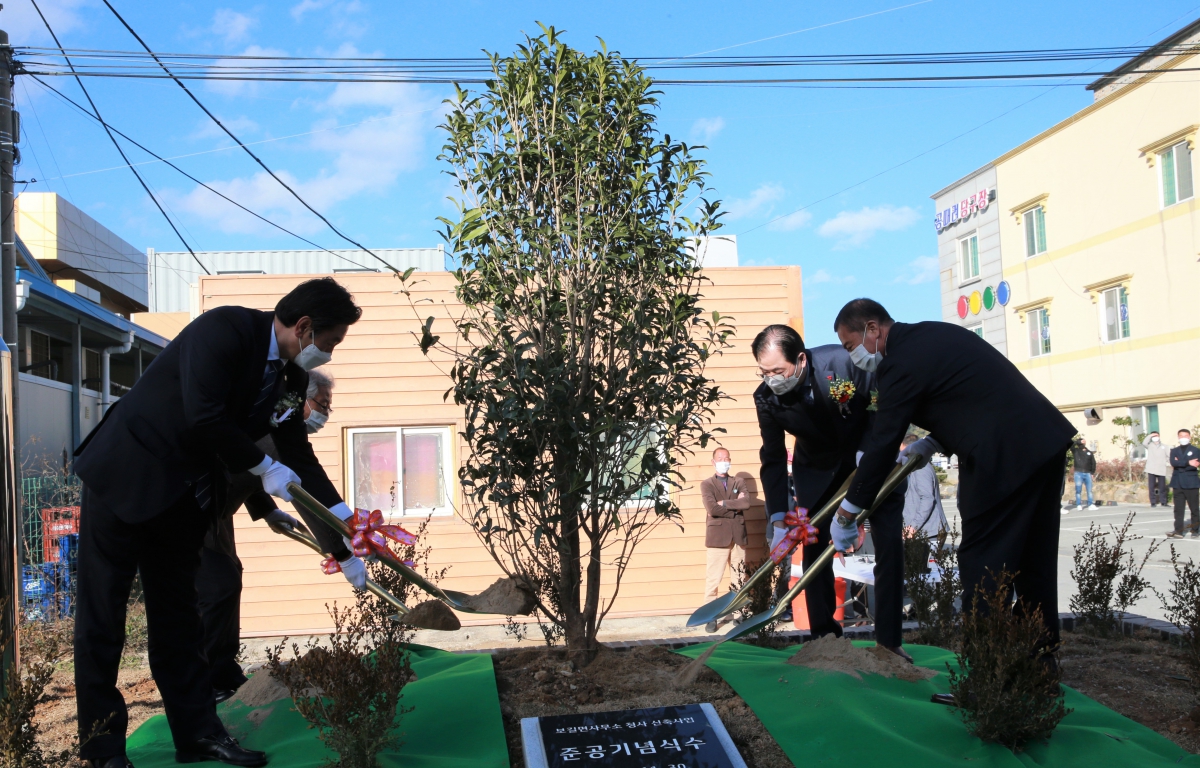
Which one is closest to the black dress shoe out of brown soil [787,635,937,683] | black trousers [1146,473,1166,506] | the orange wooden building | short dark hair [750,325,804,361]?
brown soil [787,635,937,683]

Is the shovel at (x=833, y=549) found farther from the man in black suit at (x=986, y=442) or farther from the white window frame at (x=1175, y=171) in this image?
the white window frame at (x=1175, y=171)

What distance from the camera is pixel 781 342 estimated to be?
467 cm

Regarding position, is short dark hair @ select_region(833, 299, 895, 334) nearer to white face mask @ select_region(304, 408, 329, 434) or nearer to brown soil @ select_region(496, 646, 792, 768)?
brown soil @ select_region(496, 646, 792, 768)

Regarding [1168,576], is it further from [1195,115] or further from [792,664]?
[1195,115]

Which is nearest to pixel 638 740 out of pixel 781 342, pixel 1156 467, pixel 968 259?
pixel 781 342

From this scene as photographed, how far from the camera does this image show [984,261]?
3241cm

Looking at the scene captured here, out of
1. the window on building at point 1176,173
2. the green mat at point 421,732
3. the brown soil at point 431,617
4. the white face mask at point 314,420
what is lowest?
the green mat at point 421,732

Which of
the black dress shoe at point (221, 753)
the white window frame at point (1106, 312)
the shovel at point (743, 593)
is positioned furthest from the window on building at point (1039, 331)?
the black dress shoe at point (221, 753)

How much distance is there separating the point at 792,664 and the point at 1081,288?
2746 cm

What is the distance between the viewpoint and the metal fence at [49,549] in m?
7.54

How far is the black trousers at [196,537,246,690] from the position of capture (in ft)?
14.4

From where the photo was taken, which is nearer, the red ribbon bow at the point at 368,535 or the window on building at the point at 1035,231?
the red ribbon bow at the point at 368,535

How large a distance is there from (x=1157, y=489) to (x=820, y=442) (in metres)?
Result: 19.3

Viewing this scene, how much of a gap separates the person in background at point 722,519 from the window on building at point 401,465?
9.14ft
